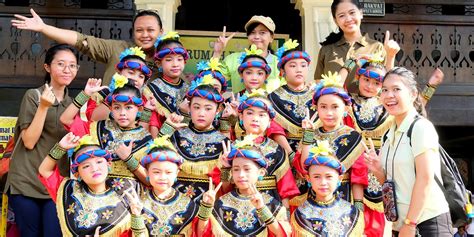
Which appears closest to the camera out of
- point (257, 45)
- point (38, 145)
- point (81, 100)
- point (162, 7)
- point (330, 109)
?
point (330, 109)

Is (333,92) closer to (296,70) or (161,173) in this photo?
(296,70)

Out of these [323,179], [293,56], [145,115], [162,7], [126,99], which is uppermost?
[162,7]

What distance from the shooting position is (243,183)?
14.9 feet

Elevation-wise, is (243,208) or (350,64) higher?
(350,64)

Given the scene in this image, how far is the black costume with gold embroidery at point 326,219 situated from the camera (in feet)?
14.7

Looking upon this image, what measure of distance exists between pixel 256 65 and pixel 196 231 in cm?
154

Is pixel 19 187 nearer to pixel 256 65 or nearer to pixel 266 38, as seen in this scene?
pixel 256 65

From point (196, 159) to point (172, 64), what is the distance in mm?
981

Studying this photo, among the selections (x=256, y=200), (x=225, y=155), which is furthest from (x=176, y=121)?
(x=256, y=200)

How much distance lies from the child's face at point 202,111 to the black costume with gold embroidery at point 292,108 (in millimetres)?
597

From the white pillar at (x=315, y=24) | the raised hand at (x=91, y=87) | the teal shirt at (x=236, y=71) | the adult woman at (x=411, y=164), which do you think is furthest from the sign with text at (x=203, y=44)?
the adult woman at (x=411, y=164)

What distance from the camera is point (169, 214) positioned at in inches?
180

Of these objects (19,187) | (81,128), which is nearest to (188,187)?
(81,128)

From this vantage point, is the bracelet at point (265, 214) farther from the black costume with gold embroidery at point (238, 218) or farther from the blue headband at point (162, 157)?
the blue headband at point (162, 157)
